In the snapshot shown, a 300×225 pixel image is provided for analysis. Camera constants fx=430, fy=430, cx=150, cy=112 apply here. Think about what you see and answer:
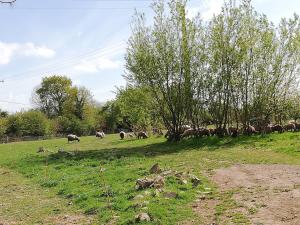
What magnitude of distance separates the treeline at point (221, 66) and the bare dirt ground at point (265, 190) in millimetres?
17294

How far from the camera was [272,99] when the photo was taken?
3597 cm

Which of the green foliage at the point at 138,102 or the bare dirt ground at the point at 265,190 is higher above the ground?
the green foliage at the point at 138,102

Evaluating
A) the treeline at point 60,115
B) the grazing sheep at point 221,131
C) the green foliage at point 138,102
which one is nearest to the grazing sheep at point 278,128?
the grazing sheep at point 221,131

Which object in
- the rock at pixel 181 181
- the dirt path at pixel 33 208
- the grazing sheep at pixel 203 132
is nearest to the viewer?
the dirt path at pixel 33 208

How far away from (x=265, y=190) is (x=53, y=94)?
320 ft

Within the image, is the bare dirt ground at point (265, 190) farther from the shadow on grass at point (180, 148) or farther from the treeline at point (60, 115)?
the treeline at point (60, 115)

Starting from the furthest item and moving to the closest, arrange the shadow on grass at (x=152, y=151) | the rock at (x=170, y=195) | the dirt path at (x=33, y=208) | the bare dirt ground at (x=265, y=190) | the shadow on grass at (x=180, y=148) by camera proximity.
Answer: the shadow on grass at (x=180, y=148) < the shadow on grass at (x=152, y=151) < the rock at (x=170, y=195) < the dirt path at (x=33, y=208) < the bare dirt ground at (x=265, y=190)

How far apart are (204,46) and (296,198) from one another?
2484cm

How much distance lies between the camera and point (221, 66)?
3569cm

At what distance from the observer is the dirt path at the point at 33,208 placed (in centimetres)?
1283

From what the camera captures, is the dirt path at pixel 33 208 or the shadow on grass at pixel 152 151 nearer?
the dirt path at pixel 33 208

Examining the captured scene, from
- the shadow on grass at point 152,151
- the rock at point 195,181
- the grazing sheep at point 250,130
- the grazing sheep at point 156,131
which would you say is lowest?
the rock at point 195,181

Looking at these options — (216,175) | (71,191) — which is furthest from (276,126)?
(71,191)

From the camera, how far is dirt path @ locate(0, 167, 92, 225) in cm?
1283
